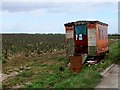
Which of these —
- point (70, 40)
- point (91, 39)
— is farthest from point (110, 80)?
point (70, 40)

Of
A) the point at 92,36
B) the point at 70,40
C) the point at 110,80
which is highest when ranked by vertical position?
the point at 92,36

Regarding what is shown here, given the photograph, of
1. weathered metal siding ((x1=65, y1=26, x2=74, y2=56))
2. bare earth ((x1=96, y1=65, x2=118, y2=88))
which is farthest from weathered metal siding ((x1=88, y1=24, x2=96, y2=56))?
bare earth ((x1=96, y1=65, x2=118, y2=88))

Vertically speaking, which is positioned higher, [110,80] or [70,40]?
[70,40]

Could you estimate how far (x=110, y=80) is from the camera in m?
14.0

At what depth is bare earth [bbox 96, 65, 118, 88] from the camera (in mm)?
12886

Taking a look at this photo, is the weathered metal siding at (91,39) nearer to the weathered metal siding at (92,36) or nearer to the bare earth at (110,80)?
the weathered metal siding at (92,36)

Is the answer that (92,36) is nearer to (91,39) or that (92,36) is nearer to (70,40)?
(91,39)

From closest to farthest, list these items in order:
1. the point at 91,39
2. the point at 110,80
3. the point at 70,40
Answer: the point at 110,80 → the point at 91,39 → the point at 70,40

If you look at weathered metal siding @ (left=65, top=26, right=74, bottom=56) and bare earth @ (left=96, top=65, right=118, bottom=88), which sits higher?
weathered metal siding @ (left=65, top=26, right=74, bottom=56)

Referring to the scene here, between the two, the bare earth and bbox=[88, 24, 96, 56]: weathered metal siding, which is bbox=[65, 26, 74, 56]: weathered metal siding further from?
the bare earth

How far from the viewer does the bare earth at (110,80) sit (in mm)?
12886

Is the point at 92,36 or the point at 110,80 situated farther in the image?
the point at 92,36

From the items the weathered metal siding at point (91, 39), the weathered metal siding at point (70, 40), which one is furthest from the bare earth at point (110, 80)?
the weathered metal siding at point (70, 40)

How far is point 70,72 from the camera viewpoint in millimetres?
18297
